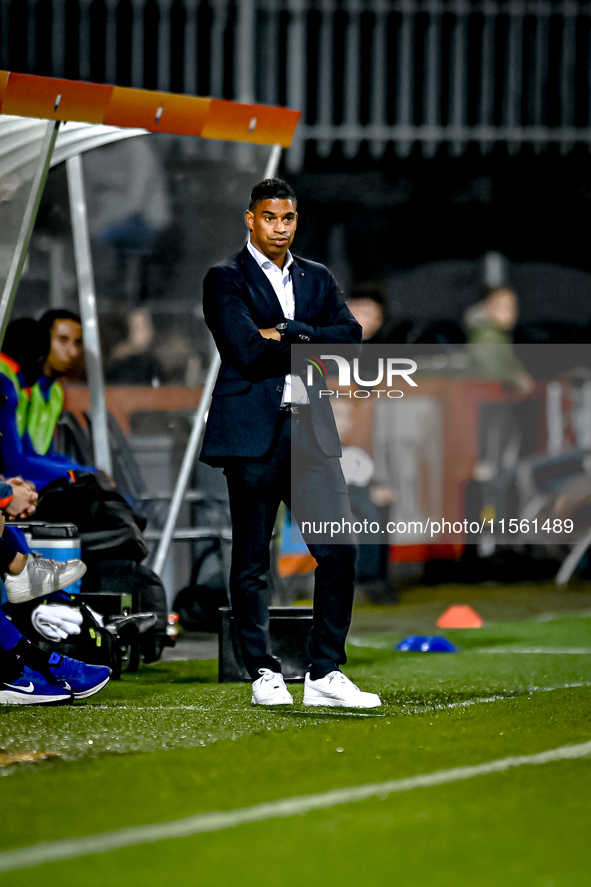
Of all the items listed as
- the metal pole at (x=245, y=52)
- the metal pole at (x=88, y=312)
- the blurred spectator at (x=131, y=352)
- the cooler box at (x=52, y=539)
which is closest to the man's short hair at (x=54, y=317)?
the metal pole at (x=88, y=312)

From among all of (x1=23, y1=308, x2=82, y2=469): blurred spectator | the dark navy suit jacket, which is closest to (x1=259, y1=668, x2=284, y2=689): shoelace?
the dark navy suit jacket

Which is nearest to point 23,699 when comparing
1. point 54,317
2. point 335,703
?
point 335,703

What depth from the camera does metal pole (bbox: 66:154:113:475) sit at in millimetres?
5809

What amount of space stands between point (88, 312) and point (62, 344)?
72 cm

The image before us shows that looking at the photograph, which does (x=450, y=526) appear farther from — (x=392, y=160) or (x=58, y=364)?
(x=392, y=160)

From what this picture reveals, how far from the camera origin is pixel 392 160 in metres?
10.1

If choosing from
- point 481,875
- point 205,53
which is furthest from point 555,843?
point 205,53

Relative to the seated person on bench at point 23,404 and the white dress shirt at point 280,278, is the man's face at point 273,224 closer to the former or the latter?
the white dress shirt at point 280,278

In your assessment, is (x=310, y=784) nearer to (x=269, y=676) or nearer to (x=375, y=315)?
(x=269, y=676)

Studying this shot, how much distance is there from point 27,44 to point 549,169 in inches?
160

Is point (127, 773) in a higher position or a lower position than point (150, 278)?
lower

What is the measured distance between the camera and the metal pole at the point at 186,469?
5785 millimetres

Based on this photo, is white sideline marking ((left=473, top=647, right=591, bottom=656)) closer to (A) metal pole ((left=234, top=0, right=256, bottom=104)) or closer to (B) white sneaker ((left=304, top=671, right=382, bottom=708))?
(B) white sneaker ((left=304, top=671, right=382, bottom=708))

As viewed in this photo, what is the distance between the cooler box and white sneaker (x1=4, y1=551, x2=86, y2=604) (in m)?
0.54
